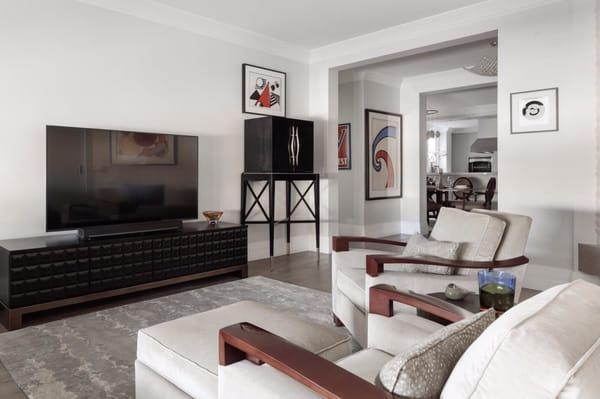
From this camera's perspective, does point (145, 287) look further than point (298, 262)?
No

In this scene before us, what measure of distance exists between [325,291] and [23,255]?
2397 millimetres

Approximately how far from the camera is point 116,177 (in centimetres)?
368

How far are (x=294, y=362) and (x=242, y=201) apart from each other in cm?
412

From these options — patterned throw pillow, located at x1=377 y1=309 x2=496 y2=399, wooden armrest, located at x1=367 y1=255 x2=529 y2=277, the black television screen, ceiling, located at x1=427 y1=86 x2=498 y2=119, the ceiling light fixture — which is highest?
ceiling, located at x1=427 y1=86 x2=498 y2=119

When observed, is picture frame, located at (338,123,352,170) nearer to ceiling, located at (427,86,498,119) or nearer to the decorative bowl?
ceiling, located at (427,86,498,119)

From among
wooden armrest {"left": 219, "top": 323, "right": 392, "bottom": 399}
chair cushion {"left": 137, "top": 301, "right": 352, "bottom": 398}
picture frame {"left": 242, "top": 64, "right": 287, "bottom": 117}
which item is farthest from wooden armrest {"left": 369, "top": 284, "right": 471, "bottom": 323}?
picture frame {"left": 242, "top": 64, "right": 287, "bottom": 117}

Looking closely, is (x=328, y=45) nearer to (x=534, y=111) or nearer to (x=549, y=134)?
(x=534, y=111)

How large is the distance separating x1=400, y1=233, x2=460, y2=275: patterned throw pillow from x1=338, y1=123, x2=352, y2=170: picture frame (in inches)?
163

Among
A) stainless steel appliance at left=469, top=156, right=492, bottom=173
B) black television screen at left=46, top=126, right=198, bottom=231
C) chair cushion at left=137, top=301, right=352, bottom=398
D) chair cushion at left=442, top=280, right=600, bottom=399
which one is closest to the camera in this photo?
chair cushion at left=442, top=280, right=600, bottom=399

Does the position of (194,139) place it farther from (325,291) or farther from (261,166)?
(325,291)

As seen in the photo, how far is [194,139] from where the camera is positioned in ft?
14.0

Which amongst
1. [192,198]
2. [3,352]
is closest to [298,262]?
[192,198]

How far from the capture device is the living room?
5.20 feet

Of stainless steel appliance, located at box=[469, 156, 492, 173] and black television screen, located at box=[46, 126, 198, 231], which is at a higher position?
stainless steel appliance, located at box=[469, 156, 492, 173]
